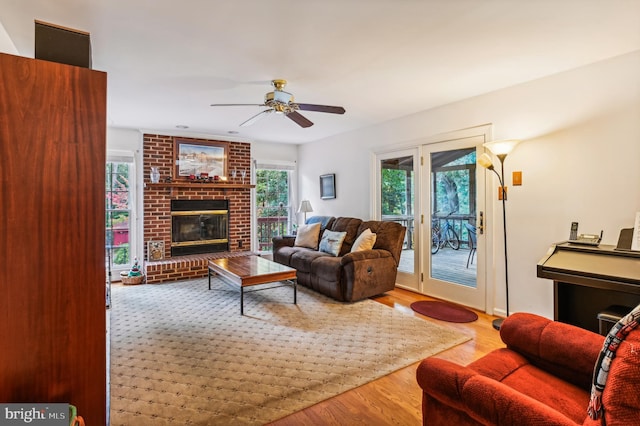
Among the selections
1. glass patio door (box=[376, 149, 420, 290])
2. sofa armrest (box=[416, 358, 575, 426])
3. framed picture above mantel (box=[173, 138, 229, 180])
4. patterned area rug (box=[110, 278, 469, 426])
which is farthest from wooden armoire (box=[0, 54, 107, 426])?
framed picture above mantel (box=[173, 138, 229, 180])

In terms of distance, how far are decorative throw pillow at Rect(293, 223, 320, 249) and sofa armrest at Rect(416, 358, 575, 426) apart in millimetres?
→ 3725

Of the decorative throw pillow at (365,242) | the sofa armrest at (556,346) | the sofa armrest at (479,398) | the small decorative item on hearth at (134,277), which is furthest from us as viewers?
the small decorative item on hearth at (134,277)

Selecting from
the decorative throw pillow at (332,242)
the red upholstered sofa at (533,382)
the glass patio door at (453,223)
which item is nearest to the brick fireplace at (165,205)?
the decorative throw pillow at (332,242)

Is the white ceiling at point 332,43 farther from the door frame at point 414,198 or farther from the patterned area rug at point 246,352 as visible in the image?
the patterned area rug at point 246,352

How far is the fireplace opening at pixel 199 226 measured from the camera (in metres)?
5.41

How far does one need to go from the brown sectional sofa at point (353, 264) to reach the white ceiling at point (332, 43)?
68.8 inches

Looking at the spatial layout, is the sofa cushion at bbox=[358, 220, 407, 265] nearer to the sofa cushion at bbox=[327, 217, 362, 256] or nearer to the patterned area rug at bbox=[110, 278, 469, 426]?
the sofa cushion at bbox=[327, 217, 362, 256]

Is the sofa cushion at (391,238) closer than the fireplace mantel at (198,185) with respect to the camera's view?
Yes

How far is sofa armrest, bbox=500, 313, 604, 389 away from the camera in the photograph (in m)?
1.38

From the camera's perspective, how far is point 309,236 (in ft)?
16.6

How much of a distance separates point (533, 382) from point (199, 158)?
5404mm

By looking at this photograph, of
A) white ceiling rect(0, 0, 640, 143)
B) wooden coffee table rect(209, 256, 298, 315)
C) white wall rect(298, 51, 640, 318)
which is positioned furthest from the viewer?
wooden coffee table rect(209, 256, 298, 315)

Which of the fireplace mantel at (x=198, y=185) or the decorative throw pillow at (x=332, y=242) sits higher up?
the fireplace mantel at (x=198, y=185)

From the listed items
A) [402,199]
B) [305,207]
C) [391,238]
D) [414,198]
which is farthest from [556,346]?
[305,207]
